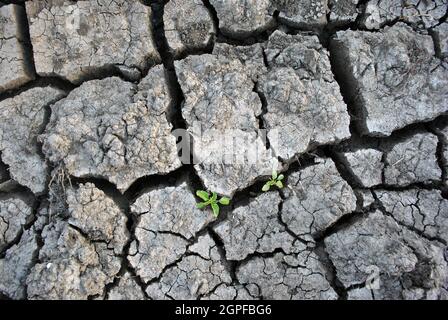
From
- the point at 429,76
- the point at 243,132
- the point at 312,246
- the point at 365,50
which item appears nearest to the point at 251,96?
the point at 243,132

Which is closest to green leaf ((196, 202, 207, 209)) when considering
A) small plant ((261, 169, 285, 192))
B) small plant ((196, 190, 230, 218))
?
small plant ((196, 190, 230, 218))

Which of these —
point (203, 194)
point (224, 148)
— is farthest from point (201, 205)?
point (224, 148)

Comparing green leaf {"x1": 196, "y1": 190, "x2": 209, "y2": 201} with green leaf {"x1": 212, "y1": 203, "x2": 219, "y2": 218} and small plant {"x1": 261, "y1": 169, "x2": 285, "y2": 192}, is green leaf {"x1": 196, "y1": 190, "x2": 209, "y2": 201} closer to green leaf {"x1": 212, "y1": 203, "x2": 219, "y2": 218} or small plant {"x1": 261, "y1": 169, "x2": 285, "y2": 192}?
green leaf {"x1": 212, "y1": 203, "x2": 219, "y2": 218}

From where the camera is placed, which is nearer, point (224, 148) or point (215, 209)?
point (215, 209)

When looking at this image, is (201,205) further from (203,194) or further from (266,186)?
(266,186)

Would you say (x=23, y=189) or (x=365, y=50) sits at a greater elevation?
(x=365, y=50)

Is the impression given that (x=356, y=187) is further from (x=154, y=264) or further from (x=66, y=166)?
(x=66, y=166)

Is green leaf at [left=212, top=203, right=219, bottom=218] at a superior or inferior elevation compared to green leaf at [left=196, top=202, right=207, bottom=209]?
inferior

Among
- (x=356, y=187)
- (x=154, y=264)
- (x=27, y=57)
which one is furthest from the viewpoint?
(x=27, y=57)
